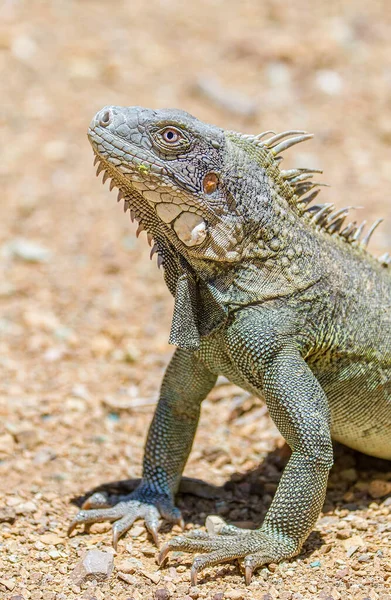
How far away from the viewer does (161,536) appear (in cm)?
691

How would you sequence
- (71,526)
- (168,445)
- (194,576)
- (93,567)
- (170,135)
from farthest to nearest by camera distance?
(168,445) → (71,526) → (170,135) → (93,567) → (194,576)

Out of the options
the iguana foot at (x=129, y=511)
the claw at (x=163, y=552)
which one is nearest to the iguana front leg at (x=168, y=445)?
the iguana foot at (x=129, y=511)

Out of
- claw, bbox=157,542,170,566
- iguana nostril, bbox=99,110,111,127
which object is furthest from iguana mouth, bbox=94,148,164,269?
claw, bbox=157,542,170,566

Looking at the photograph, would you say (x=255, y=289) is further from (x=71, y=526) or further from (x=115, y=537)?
(x=71, y=526)

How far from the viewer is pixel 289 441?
6168 millimetres

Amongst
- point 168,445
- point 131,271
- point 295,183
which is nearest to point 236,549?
point 168,445

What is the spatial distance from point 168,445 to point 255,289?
190 cm

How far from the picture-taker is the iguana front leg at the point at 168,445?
278 inches

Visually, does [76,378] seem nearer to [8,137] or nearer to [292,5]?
[8,137]

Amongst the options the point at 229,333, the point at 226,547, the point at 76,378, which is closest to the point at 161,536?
the point at 226,547

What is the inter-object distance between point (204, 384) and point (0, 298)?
491 cm

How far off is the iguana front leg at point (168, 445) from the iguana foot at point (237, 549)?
77 cm

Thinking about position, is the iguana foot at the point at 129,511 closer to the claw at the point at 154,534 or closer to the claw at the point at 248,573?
the claw at the point at 154,534

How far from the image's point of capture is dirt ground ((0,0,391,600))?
6.40m
